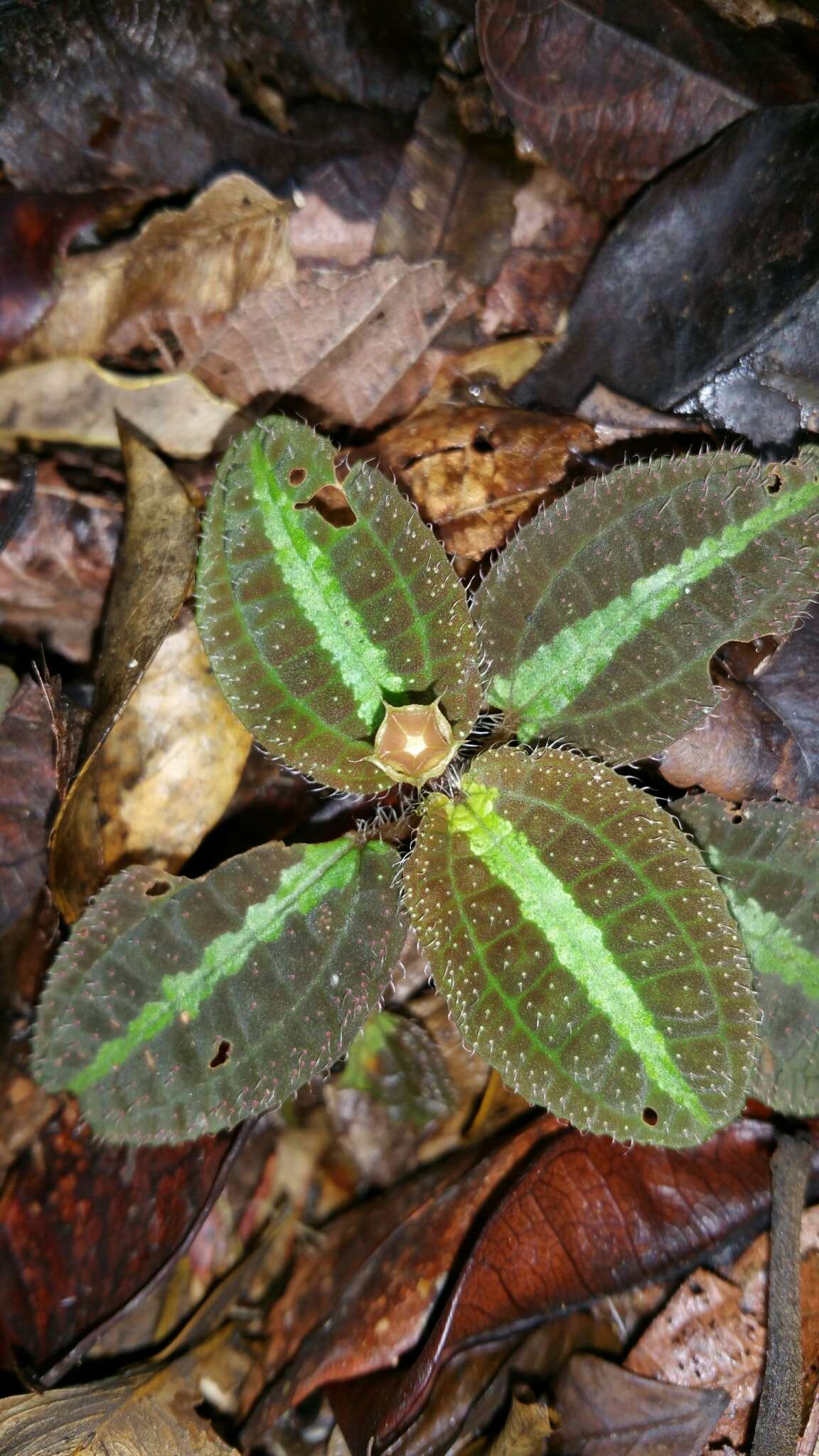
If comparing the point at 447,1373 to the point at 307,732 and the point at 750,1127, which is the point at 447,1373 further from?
the point at 307,732

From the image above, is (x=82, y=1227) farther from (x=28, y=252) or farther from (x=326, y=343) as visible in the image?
(x=28, y=252)

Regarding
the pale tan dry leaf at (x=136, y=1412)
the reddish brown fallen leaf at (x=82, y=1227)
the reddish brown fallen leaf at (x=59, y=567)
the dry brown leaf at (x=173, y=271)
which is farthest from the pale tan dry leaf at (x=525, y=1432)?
the dry brown leaf at (x=173, y=271)

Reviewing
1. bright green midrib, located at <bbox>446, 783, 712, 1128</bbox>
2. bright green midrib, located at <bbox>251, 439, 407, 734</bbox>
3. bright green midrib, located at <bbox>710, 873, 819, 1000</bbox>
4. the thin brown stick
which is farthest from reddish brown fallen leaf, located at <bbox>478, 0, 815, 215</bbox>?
the thin brown stick

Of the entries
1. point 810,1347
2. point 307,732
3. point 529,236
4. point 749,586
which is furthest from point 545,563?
point 810,1347

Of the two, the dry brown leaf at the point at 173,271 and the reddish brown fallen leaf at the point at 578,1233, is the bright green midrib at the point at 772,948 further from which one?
the dry brown leaf at the point at 173,271

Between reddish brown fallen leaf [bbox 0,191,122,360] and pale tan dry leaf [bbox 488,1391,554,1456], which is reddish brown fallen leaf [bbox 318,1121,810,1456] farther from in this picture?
reddish brown fallen leaf [bbox 0,191,122,360]

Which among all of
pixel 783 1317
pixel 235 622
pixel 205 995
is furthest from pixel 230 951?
pixel 783 1317
